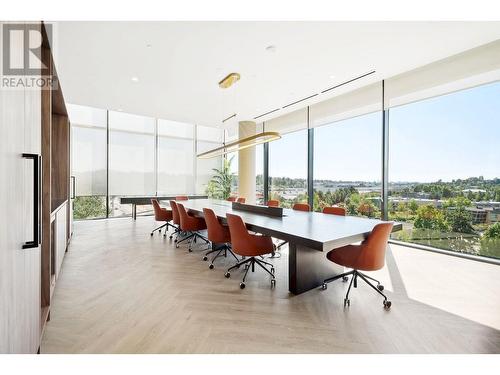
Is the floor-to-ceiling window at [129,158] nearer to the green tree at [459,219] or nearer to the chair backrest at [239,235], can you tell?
the chair backrest at [239,235]

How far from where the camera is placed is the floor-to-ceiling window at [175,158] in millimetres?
→ 8727

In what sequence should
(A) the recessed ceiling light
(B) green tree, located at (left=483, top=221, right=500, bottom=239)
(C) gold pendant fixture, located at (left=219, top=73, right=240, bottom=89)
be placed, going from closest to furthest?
(A) the recessed ceiling light
(B) green tree, located at (left=483, top=221, right=500, bottom=239)
(C) gold pendant fixture, located at (left=219, top=73, right=240, bottom=89)

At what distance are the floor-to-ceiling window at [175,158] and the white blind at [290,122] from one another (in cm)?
308

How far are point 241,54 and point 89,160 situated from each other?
6042 millimetres

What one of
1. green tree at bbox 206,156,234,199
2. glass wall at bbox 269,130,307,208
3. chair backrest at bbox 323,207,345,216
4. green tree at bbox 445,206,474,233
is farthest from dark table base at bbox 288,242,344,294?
green tree at bbox 206,156,234,199

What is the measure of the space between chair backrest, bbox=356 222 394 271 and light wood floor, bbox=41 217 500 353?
1.45 feet

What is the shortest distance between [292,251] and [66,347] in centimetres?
227

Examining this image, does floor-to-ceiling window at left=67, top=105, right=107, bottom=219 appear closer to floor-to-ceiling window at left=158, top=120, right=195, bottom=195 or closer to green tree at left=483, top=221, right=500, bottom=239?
floor-to-ceiling window at left=158, top=120, right=195, bottom=195

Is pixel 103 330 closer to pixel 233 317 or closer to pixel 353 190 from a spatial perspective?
pixel 233 317

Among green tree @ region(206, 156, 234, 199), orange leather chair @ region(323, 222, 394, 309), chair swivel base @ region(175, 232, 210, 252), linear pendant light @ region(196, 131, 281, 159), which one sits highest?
linear pendant light @ region(196, 131, 281, 159)

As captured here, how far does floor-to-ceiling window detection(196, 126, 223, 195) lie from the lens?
31.4 feet

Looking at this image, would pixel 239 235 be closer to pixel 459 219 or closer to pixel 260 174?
pixel 459 219

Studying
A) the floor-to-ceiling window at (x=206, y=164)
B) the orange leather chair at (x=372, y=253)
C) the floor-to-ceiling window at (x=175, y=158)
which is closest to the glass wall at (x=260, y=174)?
the floor-to-ceiling window at (x=206, y=164)

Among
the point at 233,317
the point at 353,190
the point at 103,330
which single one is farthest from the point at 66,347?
the point at 353,190
